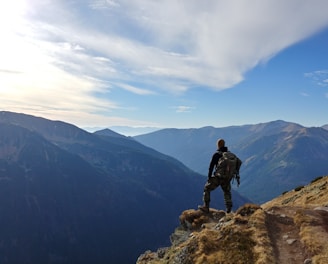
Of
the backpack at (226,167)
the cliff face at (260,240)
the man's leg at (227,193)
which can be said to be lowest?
the cliff face at (260,240)

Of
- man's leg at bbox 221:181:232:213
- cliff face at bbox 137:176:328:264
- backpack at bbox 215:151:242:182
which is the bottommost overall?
cliff face at bbox 137:176:328:264

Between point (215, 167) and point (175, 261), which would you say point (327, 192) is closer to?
point (215, 167)

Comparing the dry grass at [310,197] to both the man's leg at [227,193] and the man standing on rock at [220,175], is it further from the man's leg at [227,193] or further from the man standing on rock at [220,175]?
the man standing on rock at [220,175]

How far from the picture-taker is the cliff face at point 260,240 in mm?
15961

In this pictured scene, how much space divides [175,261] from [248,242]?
424 centimetres

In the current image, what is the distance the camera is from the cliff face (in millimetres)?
15961

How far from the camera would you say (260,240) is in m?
17.1

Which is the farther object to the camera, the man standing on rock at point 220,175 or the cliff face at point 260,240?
the man standing on rock at point 220,175

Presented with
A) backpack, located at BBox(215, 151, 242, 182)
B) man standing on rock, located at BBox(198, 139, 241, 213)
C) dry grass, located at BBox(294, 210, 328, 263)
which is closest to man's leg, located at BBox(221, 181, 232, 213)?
man standing on rock, located at BBox(198, 139, 241, 213)

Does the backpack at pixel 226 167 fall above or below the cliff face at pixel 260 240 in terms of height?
above

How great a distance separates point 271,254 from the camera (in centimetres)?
1582

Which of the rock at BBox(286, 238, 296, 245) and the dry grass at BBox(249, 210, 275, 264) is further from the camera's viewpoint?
the rock at BBox(286, 238, 296, 245)

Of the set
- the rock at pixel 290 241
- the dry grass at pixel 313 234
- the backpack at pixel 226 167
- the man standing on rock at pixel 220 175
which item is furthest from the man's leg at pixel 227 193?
the rock at pixel 290 241

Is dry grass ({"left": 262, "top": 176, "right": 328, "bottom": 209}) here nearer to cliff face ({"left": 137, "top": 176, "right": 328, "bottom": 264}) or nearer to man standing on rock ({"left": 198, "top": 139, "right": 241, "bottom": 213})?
man standing on rock ({"left": 198, "top": 139, "right": 241, "bottom": 213})
